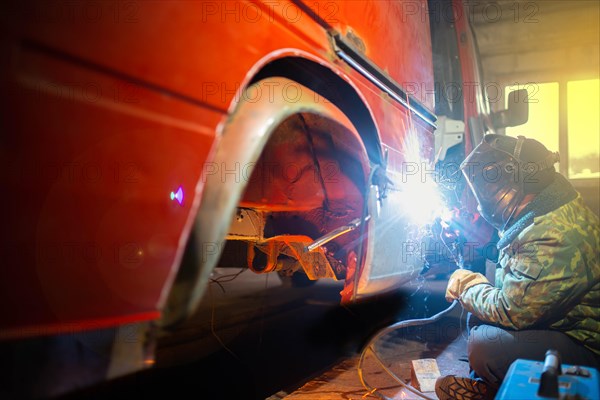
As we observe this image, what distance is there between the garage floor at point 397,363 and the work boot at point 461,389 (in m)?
0.13

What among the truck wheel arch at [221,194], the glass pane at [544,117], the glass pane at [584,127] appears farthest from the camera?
the glass pane at [544,117]

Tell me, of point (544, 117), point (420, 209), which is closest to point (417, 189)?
point (420, 209)

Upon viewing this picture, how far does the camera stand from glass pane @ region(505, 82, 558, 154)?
25.5 feet

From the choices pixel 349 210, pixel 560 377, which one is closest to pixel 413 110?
pixel 349 210

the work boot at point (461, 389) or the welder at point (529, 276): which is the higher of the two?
the welder at point (529, 276)

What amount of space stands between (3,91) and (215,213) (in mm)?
461

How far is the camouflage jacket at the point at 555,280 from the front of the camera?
6.15ft

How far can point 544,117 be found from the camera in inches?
308

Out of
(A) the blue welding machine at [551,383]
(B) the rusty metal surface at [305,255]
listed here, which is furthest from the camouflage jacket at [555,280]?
→ (B) the rusty metal surface at [305,255]

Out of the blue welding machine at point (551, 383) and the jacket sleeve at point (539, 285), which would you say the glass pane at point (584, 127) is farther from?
the blue welding machine at point (551, 383)

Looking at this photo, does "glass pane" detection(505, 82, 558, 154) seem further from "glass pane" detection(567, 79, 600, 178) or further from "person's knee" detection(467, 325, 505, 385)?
"person's knee" detection(467, 325, 505, 385)

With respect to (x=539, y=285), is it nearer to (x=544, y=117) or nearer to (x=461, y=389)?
(x=461, y=389)

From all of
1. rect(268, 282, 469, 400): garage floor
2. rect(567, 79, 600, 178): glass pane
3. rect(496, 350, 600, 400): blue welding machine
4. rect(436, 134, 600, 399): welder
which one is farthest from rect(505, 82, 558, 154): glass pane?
rect(496, 350, 600, 400): blue welding machine

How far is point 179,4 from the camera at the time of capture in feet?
3.04
